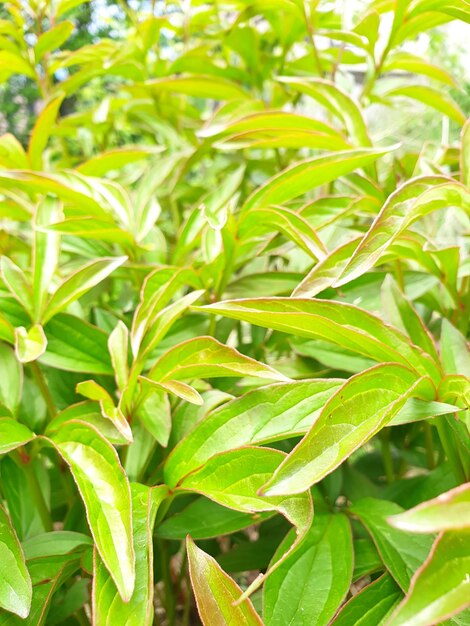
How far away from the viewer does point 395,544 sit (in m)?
0.45

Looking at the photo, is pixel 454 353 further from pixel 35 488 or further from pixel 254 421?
pixel 35 488

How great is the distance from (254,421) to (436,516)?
7.7 inches

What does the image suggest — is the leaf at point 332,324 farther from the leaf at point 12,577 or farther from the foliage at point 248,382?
the leaf at point 12,577

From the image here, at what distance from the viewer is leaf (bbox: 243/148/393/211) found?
0.50 metres

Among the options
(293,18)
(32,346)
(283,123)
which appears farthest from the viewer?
(293,18)

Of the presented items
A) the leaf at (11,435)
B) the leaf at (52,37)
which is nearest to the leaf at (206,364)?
the leaf at (11,435)

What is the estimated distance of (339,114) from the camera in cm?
62

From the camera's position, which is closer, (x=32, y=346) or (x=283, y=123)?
(x=32, y=346)

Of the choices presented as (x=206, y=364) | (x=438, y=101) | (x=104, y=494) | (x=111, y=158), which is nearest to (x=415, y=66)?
(x=438, y=101)

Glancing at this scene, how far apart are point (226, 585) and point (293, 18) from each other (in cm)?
75

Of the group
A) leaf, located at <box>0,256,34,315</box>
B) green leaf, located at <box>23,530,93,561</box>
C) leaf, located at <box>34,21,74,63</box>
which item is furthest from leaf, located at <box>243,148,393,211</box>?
leaf, located at <box>34,21,74,63</box>

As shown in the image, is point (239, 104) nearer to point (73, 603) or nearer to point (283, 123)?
point (283, 123)

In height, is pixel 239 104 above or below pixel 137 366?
above

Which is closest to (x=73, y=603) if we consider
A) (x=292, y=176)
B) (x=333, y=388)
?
(x=333, y=388)
